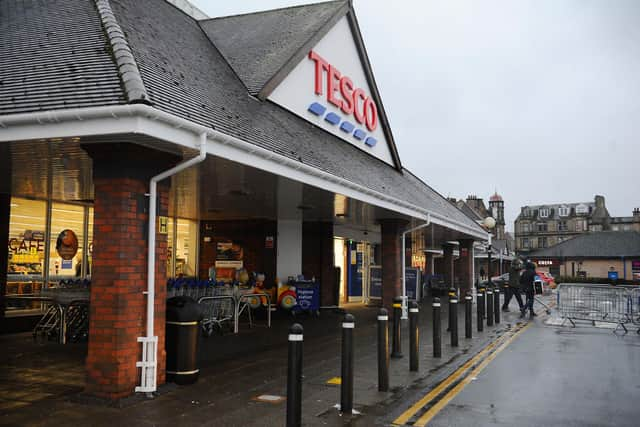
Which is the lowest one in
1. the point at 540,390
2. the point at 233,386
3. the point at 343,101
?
the point at 540,390

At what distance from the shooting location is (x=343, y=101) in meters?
16.5

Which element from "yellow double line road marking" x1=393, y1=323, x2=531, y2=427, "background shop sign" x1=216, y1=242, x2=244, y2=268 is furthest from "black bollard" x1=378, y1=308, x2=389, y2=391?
"background shop sign" x1=216, y1=242, x2=244, y2=268

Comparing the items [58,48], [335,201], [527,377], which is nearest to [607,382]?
[527,377]

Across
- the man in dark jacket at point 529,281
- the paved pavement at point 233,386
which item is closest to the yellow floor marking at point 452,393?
the paved pavement at point 233,386

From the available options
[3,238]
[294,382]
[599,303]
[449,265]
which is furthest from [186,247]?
[449,265]

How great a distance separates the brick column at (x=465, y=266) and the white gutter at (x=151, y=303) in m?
20.3

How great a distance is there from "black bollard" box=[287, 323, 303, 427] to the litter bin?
2496mm

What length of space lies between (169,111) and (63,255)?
29.8 feet

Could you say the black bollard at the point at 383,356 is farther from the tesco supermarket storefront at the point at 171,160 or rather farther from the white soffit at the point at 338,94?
the white soffit at the point at 338,94

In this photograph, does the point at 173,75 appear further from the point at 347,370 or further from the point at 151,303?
the point at 347,370

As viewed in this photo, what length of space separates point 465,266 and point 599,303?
29.9 feet

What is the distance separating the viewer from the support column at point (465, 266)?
2526 cm

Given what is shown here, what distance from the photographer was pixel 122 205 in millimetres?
6660

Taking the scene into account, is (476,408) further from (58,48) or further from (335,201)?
(58,48)
